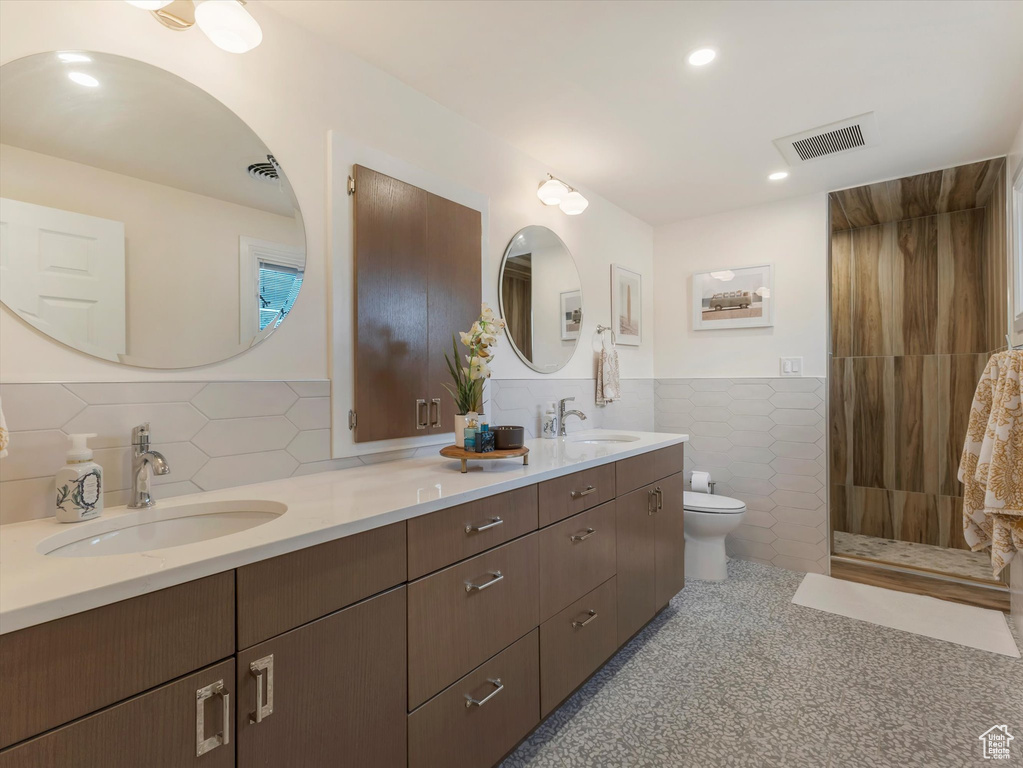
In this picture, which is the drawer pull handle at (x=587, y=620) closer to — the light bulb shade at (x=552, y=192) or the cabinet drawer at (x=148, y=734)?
the cabinet drawer at (x=148, y=734)

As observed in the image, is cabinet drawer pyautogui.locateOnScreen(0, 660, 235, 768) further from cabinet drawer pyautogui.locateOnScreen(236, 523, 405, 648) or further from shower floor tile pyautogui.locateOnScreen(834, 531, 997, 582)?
shower floor tile pyautogui.locateOnScreen(834, 531, 997, 582)

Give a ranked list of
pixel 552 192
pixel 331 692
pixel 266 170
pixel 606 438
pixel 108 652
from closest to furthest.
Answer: pixel 108 652, pixel 331 692, pixel 266 170, pixel 552 192, pixel 606 438

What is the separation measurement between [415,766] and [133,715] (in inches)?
26.7

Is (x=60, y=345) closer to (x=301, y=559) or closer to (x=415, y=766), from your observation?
(x=301, y=559)

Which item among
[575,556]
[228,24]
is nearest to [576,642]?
[575,556]

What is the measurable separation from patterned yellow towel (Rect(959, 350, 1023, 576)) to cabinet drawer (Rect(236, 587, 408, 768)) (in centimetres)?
232

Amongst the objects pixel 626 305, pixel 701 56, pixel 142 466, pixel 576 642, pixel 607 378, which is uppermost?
pixel 701 56

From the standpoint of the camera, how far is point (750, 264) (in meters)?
3.24

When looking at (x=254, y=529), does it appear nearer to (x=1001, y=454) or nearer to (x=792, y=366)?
(x=1001, y=454)

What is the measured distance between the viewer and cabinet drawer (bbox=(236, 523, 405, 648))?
87cm

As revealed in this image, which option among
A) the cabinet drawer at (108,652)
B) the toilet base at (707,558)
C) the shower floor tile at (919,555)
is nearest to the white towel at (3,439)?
the cabinet drawer at (108,652)

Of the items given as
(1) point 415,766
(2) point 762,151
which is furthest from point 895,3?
(1) point 415,766

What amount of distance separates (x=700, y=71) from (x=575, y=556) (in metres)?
1.87

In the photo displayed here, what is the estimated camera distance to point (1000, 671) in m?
1.96
